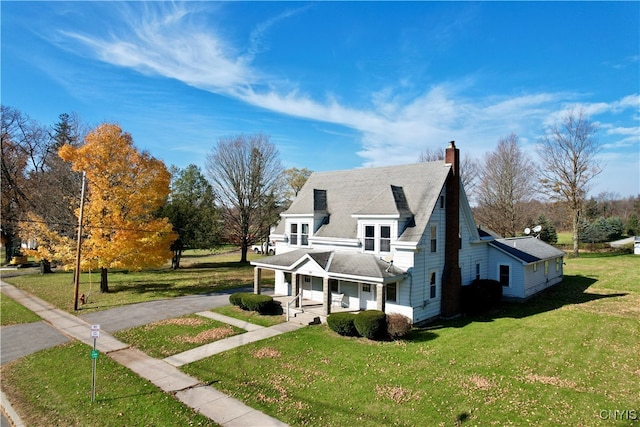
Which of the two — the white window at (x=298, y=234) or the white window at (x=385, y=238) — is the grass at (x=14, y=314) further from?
the white window at (x=385, y=238)

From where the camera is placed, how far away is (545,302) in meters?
23.7

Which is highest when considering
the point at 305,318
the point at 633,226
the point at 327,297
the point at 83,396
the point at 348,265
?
the point at 633,226

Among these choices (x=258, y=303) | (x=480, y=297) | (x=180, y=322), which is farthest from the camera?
(x=480, y=297)

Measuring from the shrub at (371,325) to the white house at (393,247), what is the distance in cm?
148

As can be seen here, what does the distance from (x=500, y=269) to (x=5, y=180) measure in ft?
159

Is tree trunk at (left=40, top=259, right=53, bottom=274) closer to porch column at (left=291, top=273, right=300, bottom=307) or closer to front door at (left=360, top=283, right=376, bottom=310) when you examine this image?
porch column at (left=291, top=273, right=300, bottom=307)

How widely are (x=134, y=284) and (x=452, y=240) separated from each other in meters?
26.7

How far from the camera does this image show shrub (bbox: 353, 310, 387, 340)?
16.5 m

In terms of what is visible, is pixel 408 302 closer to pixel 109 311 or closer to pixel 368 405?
pixel 368 405

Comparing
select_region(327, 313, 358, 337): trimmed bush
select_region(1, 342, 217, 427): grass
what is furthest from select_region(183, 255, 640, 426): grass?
select_region(1, 342, 217, 427): grass

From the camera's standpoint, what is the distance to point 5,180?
39.0m

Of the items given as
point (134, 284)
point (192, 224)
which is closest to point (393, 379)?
point (134, 284)

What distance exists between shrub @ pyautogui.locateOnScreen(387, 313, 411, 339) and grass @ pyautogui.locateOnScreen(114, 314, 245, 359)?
7.12 m

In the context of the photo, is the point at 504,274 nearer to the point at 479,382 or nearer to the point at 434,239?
the point at 434,239
